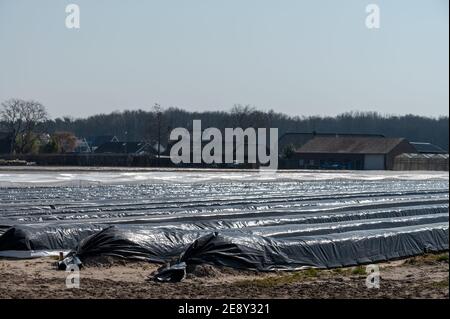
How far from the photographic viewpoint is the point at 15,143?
75438 mm

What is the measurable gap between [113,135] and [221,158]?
133 ft

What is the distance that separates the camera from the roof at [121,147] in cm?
9097

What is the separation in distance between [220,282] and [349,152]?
223 ft

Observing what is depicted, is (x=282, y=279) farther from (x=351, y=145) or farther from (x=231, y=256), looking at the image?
(x=351, y=145)

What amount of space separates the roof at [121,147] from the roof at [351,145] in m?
20.8

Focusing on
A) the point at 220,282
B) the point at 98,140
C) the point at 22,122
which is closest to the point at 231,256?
the point at 220,282

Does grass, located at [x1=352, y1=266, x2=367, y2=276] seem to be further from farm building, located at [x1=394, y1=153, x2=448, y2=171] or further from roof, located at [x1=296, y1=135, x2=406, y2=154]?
farm building, located at [x1=394, y1=153, x2=448, y2=171]

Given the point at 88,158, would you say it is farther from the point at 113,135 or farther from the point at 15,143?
the point at 113,135

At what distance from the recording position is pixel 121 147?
92.4 m

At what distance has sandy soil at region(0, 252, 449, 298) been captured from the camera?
9.48 m

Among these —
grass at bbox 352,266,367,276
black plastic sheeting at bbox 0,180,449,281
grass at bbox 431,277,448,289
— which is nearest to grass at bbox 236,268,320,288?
black plastic sheeting at bbox 0,180,449,281

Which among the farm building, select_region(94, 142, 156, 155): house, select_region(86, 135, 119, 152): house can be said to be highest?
select_region(86, 135, 119, 152): house

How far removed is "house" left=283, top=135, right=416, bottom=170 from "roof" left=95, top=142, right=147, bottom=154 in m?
20.3
